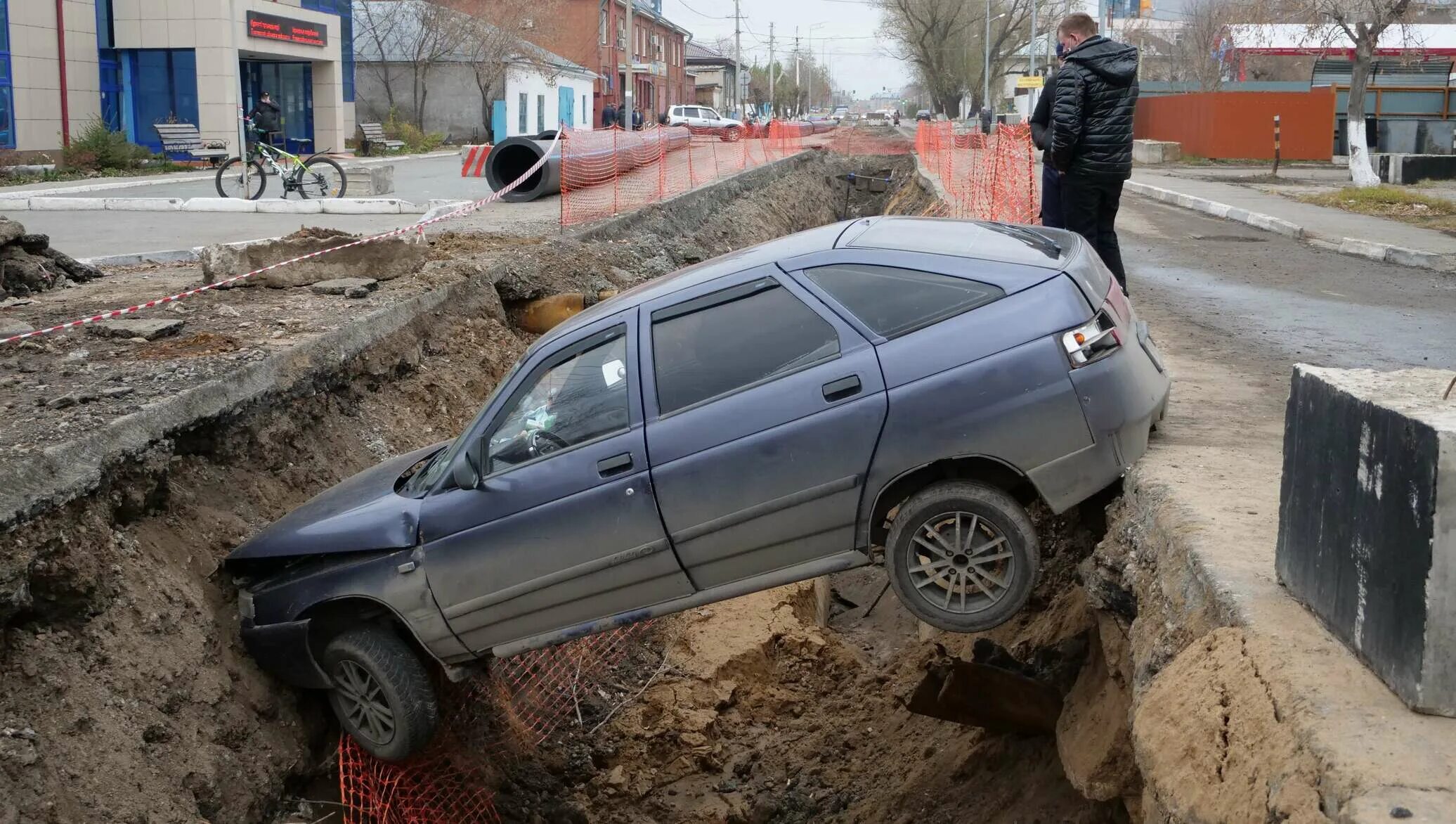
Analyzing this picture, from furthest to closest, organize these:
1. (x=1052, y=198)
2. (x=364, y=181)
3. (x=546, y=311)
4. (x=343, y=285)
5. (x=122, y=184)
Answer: (x=122, y=184) < (x=364, y=181) < (x=546, y=311) < (x=343, y=285) < (x=1052, y=198)

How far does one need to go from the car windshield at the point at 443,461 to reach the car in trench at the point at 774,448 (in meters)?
0.02

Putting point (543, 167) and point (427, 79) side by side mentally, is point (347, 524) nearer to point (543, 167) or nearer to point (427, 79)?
point (543, 167)

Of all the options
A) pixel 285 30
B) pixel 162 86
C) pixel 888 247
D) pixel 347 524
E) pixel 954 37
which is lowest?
pixel 347 524

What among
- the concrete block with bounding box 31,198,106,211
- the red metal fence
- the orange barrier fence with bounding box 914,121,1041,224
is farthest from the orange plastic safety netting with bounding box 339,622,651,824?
the red metal fence

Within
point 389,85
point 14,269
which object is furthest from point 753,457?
point 389,85

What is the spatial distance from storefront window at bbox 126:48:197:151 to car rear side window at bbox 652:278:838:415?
30.0 metres

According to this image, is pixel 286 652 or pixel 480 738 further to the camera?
pixel 480 738

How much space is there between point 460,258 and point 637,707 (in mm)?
5494

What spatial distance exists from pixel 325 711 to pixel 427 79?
45.1 metres

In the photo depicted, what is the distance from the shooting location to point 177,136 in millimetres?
28188

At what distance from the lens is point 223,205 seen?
17516mm

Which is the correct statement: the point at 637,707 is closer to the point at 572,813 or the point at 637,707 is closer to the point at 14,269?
the point at 572,813

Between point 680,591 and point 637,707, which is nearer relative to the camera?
point 680,591

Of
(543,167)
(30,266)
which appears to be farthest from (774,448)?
(543,167)
